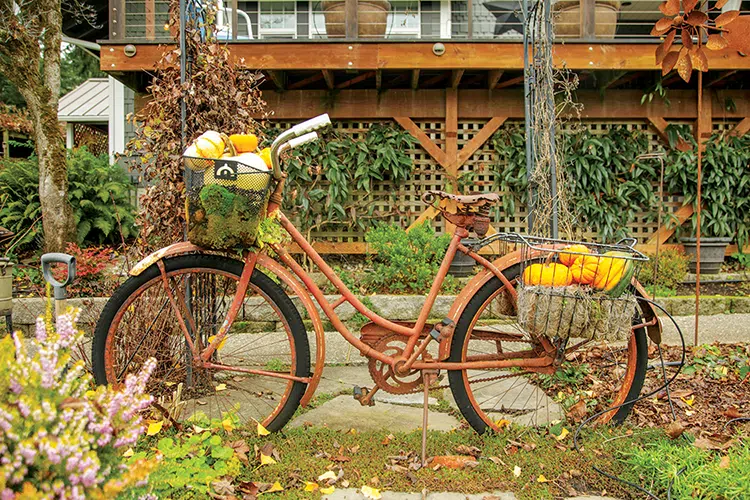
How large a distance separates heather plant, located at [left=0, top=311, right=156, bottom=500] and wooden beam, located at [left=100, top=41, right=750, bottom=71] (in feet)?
16.9

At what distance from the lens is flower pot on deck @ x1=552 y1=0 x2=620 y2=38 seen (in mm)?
6758

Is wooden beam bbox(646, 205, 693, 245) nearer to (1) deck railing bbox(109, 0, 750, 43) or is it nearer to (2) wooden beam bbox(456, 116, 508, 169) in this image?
(2) wooden beam bbox(456, 116, 508, 169)

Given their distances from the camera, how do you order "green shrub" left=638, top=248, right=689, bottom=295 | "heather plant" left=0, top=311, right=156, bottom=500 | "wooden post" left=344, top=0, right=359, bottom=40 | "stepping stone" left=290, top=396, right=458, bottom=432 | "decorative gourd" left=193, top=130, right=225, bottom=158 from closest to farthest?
Answer: "heather plant" left=0, top=311, right=156, bottom=500, "decorative gourd" left=193, top=130, right=225, bottom=158, "stepping stone" left=290, top=396, right=458, bottom=432, "green shrub" left=638, top=248, right=689, bottom=295, "wooden post" left=344, top=0, right=359, bottom=40

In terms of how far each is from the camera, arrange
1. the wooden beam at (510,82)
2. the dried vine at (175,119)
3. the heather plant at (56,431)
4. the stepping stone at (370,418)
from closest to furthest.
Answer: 1. the heather plant at (56,431)
2. the stepping stone at (370,418)
3. the dried vine at (175,119)
4. the wooden beam at (510,82)

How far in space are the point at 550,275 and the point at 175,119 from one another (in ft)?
6.96

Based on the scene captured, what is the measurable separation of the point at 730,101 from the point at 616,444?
615 cm

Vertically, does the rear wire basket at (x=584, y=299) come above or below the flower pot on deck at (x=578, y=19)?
below

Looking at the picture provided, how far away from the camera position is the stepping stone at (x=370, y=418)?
9.46 ft

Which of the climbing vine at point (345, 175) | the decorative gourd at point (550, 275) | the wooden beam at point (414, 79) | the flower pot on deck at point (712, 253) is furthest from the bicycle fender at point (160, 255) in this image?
the flower pot on deck at point (712, 253)

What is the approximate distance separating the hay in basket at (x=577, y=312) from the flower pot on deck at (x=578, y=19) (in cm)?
510

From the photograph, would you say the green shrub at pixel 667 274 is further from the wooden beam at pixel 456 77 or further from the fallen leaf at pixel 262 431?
the fallen leaf at pixel 262 431

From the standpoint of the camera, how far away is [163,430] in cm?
262

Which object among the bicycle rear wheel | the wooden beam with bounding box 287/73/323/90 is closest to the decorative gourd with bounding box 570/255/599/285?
the bicycle rear wheel

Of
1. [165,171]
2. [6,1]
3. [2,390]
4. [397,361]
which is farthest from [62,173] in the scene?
[2,390]
